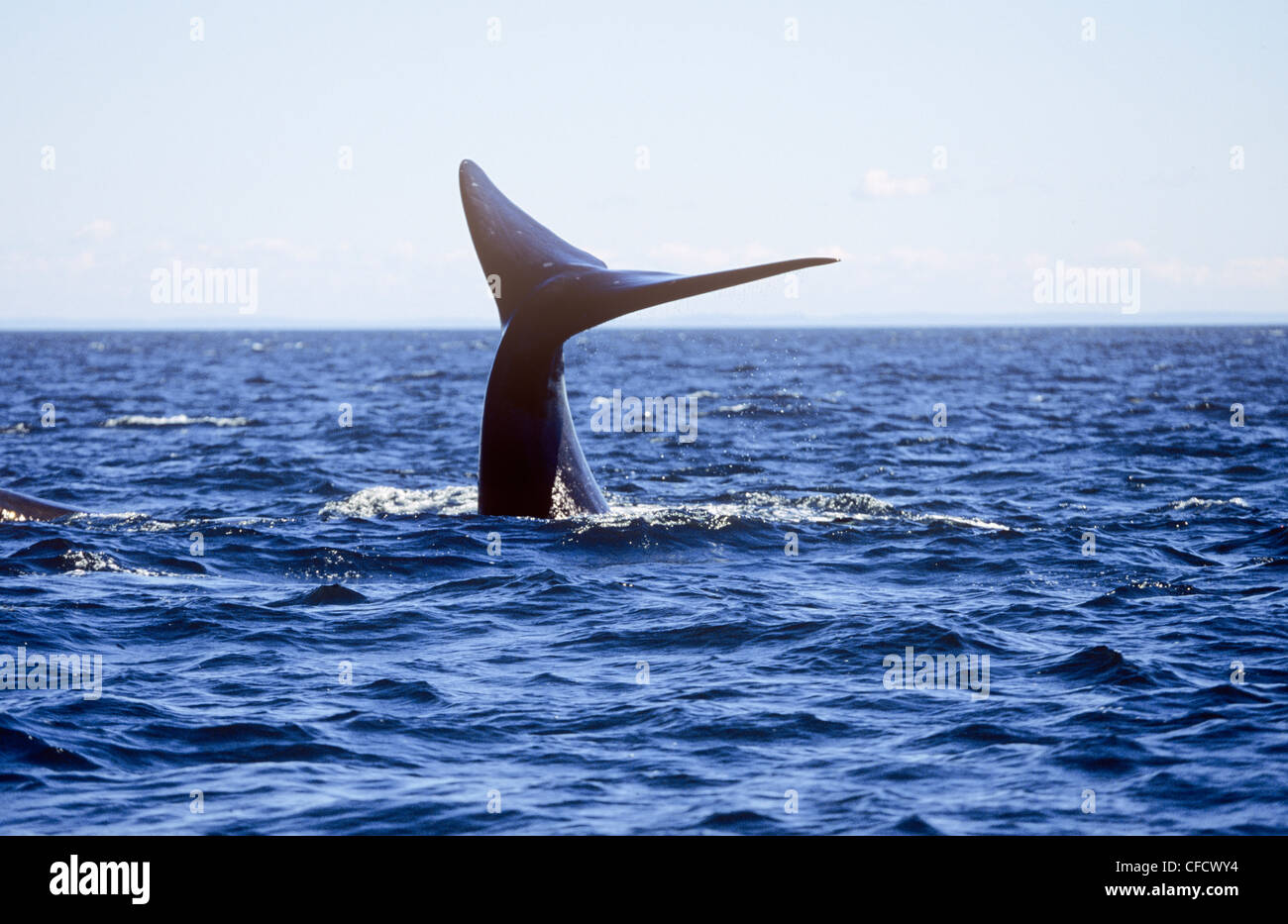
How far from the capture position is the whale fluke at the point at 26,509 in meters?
14.9

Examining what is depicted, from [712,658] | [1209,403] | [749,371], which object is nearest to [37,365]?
[749,371]

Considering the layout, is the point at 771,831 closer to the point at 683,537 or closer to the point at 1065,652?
the point at 1065,652

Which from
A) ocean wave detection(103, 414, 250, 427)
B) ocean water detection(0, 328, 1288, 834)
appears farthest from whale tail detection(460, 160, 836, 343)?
ocean wave detection(103, 414, 250, 427)

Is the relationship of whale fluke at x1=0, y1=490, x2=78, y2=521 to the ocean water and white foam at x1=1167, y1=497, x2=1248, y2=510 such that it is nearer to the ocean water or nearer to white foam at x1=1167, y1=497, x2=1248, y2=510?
the ocean water

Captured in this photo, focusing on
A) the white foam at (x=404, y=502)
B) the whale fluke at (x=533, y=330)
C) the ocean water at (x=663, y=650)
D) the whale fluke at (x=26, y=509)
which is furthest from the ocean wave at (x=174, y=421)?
the whale fluke at (x=533, y=330)

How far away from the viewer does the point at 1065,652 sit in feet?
32.1

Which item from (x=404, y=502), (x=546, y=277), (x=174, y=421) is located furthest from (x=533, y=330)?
(x=174, y=421)

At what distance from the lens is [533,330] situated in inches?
508

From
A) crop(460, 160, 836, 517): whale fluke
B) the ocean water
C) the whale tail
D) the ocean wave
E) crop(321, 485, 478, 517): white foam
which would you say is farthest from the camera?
the ocean wave

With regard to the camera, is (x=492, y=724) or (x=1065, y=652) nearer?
(x=492, y=724)

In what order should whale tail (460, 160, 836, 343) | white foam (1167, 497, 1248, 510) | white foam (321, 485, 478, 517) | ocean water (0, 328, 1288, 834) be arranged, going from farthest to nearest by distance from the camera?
white foam (1167, 497, 1248, 510)
white foam (321, 485, 478, 517)
whale tail (460, 160, 836, 343)
ocean water (0, 328, 1288, 834)

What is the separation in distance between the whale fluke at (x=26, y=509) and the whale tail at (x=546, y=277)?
5.49m

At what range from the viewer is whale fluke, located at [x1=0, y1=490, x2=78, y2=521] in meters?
14.9
